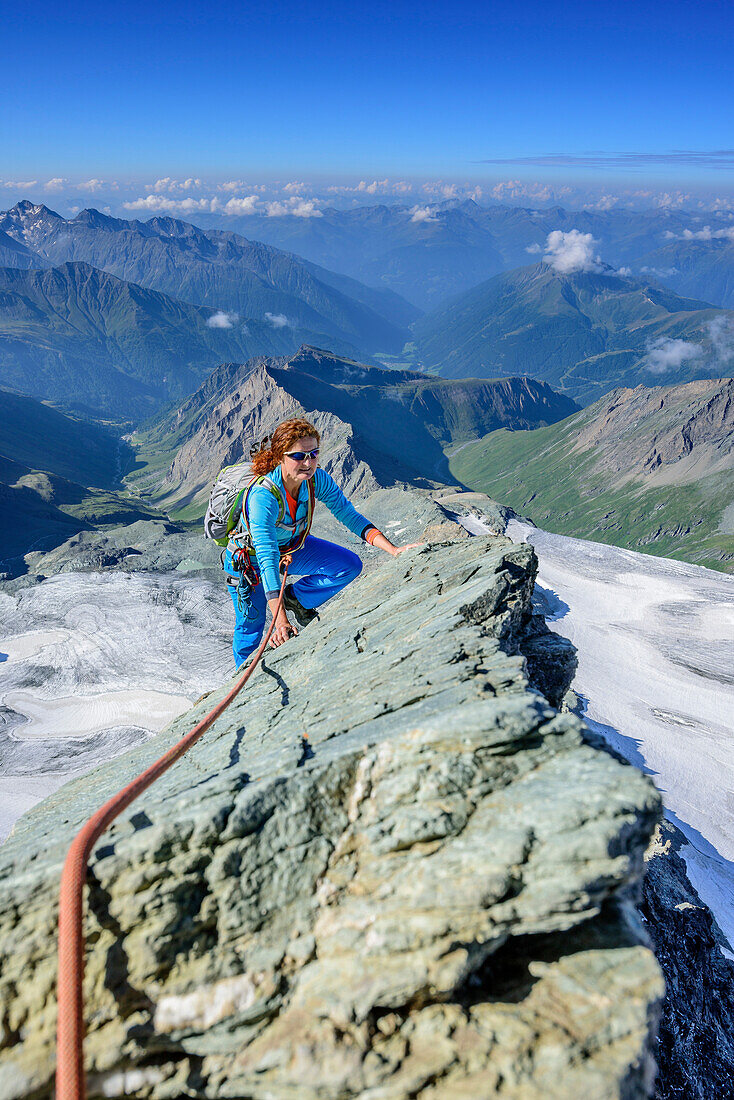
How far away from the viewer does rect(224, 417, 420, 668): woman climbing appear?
9461 millimetres

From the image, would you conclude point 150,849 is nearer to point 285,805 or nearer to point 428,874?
point 285,805

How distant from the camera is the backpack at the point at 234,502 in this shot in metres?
9.78

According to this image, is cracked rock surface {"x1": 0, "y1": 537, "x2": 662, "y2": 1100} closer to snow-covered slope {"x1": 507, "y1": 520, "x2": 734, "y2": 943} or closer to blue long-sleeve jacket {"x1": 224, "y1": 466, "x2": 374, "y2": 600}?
blue long-sleeve jacket {"x1": 224, "y1": 466, "x2": 374, "y2": 600}

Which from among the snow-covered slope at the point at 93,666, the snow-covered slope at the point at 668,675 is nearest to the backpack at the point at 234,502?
the snow-covered slope at the point at 668,675

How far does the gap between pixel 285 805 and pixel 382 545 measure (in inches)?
248

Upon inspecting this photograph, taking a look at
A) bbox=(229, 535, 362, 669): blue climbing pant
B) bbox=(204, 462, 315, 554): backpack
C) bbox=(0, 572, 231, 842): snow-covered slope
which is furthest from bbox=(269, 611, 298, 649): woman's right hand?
bbox=(0, 572, 231, 842): snow-covered slope

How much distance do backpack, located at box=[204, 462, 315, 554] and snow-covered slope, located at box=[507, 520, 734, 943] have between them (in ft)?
71.7

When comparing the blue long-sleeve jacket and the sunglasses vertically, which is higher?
the sunglasses

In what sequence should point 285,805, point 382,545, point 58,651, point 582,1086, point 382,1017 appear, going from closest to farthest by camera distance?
1. point 582,1086
2. point 382,1017
3. point 285,805
4. point 382,545
5. point 58,651

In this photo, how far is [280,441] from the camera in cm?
958

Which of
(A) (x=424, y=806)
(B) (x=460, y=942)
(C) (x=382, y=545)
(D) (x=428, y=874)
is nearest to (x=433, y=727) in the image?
(A) (x=424, y=806)

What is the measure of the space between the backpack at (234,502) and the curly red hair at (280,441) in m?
0.19

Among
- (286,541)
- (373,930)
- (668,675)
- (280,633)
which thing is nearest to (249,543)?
(286,541)

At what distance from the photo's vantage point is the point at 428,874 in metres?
5.09
